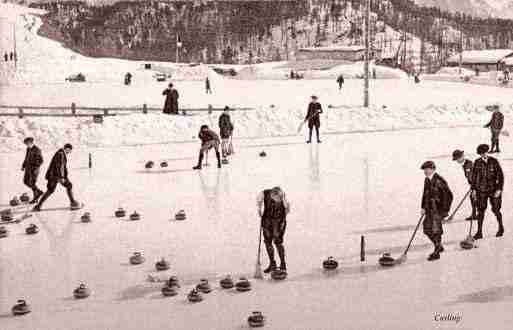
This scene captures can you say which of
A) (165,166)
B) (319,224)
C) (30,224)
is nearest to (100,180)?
(165,166)

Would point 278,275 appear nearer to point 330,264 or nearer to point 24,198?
point 330,264

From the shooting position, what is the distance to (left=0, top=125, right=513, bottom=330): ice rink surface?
8281 mm

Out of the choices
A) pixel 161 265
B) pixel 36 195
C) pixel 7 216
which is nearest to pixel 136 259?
pixel 161 265

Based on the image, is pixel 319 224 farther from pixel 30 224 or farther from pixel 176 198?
pixel 30 224

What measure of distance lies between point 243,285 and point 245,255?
1.85m

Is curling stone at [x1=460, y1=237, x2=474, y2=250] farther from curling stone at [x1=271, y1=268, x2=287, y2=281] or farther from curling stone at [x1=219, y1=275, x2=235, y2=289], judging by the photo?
curling stone at [x1=219, y1=275, x2=235, y2=289]

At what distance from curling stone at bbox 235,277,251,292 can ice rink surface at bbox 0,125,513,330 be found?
0.11 metres

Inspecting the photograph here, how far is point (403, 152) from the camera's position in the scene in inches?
955

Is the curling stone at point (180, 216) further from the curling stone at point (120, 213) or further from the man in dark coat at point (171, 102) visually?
the man in dark coat at point (171, 102)

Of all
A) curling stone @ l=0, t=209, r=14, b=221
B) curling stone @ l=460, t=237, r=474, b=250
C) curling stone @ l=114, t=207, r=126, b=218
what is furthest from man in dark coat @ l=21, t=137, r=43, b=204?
curling stone @ l=460, t=237, r=474, b=250

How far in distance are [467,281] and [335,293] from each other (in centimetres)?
194

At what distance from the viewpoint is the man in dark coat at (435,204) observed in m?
10.3

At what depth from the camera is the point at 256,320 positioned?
777 centimetres

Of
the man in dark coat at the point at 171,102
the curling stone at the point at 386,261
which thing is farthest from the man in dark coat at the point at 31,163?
the man in dark coat at the point at 171,102
